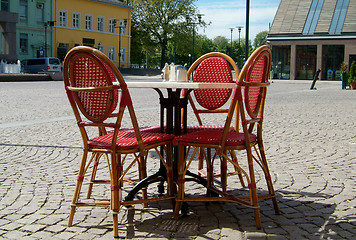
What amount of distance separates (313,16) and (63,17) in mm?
27067

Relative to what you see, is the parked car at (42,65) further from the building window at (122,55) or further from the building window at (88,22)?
the building window at (122,55)

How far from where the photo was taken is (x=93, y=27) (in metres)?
56.9

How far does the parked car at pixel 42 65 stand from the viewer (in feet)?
137

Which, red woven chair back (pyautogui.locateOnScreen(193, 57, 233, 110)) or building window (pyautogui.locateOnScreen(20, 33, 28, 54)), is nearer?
red woven chair back (pyautogui.locateOnScreen(193, 57, 233, 110))

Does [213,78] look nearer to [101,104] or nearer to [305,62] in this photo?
[101,104]

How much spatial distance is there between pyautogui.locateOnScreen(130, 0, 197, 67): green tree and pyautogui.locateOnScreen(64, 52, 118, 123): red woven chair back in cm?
6675

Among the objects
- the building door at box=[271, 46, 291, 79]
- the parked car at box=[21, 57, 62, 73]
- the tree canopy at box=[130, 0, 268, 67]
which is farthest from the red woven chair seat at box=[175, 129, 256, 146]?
the tree canopy at box=[130, 0, 268, 67]

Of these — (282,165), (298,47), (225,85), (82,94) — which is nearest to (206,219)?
(225,85)

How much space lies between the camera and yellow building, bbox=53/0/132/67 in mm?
52781

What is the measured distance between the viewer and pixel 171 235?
353 centimetres

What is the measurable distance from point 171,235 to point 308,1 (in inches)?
2206

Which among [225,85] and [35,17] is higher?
[35,17]

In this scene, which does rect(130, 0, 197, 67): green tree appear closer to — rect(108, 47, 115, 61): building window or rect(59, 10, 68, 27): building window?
rect(108, 47, 115, 61): building window

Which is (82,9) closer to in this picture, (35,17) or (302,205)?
(35,17)
